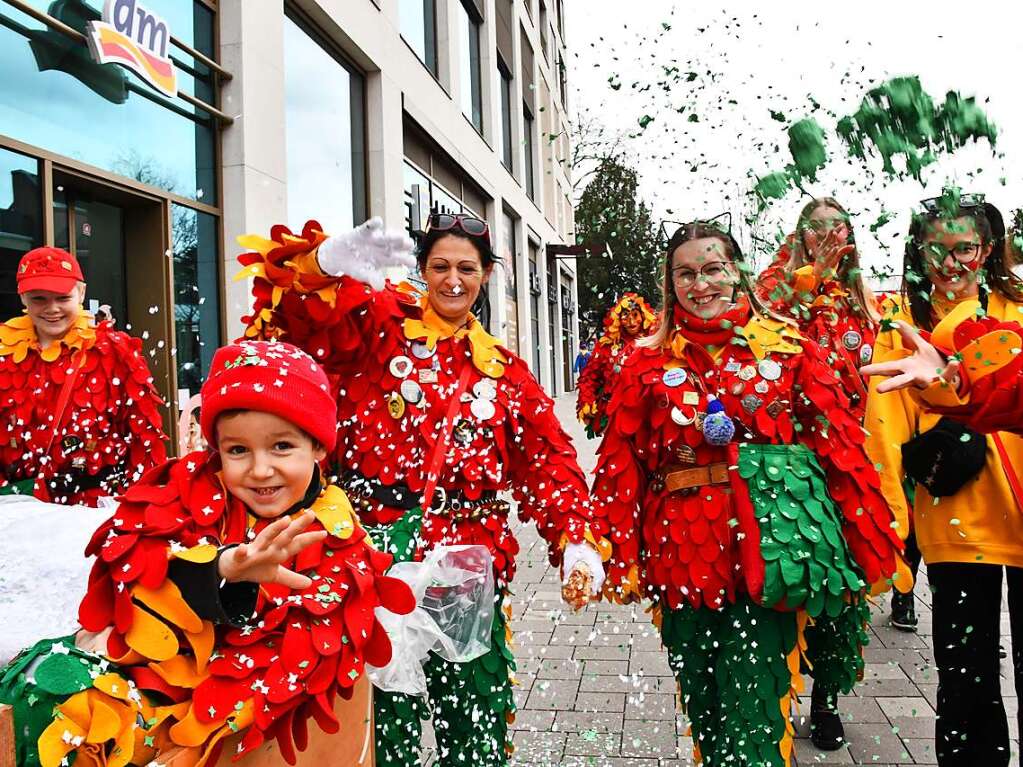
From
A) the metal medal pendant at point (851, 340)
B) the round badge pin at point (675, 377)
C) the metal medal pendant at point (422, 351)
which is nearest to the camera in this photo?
the round badge pin at point (675, 377)

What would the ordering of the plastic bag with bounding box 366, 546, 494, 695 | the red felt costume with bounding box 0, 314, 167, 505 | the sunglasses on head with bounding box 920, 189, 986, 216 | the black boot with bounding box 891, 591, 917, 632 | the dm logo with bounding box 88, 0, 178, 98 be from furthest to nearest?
1. the dm logo with bounding box 88, 0, 178, 98
2. the black boot with bounding box 891, 591, 917, 632
3. the red felt costume with bounding box 0, 314, 167, 505
4. the plastic bag with bounding box 366, 546, 494, 695
5. the sunglasses on head with bounding box 920, 189, 986, 216

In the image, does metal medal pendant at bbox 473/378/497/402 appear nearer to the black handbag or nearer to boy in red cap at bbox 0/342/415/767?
boy in red cap at bbox 0/342/415/767

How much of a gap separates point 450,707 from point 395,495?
69 cm

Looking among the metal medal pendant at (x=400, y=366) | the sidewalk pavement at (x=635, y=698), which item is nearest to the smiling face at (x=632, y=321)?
the sidewalk pavement at (x=635, y=698)

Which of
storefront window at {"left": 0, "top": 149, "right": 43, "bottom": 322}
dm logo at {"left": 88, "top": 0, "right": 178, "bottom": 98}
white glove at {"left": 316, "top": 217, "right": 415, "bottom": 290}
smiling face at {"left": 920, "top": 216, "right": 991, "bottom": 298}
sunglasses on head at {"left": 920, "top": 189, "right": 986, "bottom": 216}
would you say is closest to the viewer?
sunglasses on head at {"left": 920, "top": 189, "right": 986, "bottom": 216}

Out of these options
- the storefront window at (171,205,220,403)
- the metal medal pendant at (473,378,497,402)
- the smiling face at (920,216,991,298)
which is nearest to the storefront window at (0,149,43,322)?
the storefront window at (171,205,220,403)

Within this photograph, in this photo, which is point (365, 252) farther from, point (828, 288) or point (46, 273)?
point (828, 288)

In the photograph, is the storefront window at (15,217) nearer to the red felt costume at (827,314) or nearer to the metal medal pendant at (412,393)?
the metal medal pendant at (412,393)

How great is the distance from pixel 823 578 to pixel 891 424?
648 millimetres

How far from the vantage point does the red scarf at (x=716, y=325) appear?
101 inches

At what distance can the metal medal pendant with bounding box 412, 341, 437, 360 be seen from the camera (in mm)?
2668

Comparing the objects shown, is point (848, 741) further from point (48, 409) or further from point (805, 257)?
point (48, 409)

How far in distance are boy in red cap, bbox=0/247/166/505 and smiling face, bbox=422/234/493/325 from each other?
1.94 m

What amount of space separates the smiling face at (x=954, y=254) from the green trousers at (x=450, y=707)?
1.73m
